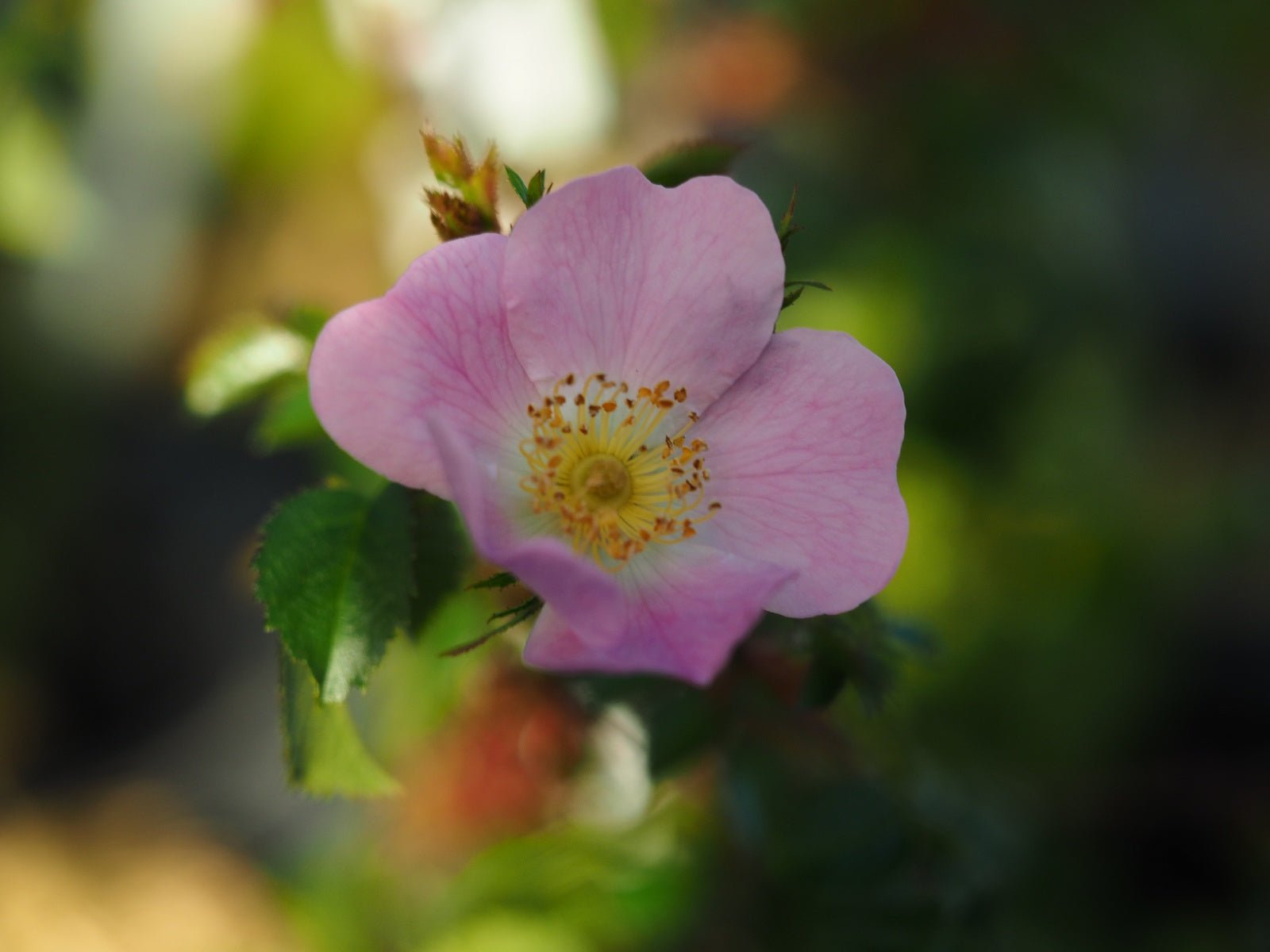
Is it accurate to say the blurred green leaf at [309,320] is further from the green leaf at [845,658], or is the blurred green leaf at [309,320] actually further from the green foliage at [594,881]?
the green foliage at [594,881]

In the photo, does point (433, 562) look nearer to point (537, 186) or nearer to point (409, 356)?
point (409, 356)

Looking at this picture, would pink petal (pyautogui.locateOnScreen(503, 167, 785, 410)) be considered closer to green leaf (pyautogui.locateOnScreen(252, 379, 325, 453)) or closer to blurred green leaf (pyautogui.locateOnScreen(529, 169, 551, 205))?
blurred green leaf (pyautogui.locateOnScreen(529, 169, 551, 205))

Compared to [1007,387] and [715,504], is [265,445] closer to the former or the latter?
[715,504]

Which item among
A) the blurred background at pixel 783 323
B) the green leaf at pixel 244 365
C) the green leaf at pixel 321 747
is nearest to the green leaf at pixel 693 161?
the green leaf at pixel 244 365

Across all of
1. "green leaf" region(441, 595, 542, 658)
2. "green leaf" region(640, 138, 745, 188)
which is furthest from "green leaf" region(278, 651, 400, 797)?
"green leaf" region(640, 138, 745, 188)

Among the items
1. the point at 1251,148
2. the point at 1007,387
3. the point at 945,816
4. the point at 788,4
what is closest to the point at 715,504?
the point at 945,816
